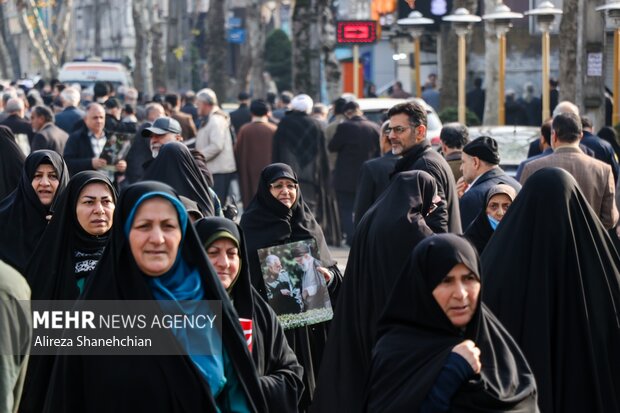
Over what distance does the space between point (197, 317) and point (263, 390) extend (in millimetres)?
483

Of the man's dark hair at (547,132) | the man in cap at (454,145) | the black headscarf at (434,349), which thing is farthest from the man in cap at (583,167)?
the black headscarf at (434,349)

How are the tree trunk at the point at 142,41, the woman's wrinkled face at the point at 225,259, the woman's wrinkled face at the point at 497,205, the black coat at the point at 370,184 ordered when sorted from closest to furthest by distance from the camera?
the woman's wrinkled face at the point at 225,259, the woman's wrinkled face at the point at 497,205, the black coat at the point at 370,184, the tree trunk at the point at 142,41

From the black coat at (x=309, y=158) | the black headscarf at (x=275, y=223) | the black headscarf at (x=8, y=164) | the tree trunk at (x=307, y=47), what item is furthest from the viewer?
the tree trunk at (x=307, y=47)

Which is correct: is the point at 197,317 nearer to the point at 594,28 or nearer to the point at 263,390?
the point at 263,390

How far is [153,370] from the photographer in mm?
4531

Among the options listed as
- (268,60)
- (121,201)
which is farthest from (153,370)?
(268,60)

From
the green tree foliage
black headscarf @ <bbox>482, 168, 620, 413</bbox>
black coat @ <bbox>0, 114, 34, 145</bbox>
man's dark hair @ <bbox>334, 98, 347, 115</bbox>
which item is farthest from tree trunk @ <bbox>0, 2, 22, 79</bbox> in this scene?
black headscarf @ <bbox>482, 168, 620, 413</bbox>

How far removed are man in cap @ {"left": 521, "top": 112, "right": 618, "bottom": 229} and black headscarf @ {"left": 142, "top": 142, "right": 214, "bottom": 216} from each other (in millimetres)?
2014

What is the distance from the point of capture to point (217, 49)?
3709cm

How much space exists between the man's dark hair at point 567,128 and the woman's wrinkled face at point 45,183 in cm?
326

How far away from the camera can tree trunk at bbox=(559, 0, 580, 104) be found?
1945cm

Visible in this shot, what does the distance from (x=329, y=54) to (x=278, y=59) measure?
78.0ft

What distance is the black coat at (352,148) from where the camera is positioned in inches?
635

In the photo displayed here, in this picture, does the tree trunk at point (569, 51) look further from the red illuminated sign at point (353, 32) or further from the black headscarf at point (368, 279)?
the black headscarf at point (368, 279)
